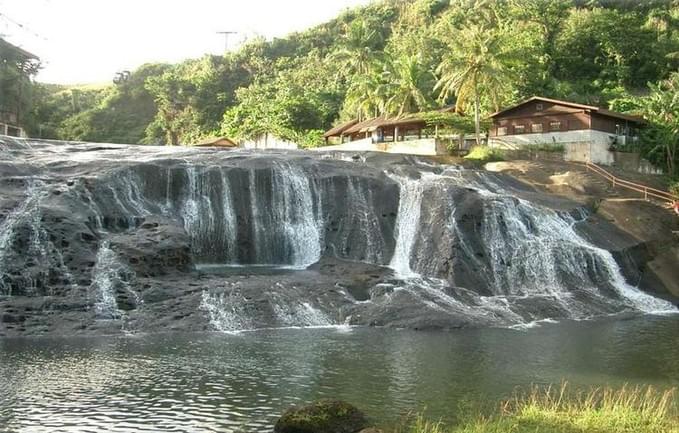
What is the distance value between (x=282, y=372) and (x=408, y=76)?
172 feet

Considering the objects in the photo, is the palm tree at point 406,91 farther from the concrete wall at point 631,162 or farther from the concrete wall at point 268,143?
the concrete wall at point 631,162

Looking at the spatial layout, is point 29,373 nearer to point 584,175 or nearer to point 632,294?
point 632,294

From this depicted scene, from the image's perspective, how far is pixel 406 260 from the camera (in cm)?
3522

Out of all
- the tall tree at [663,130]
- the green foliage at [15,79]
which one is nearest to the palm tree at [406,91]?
the tall tree at [663,130]

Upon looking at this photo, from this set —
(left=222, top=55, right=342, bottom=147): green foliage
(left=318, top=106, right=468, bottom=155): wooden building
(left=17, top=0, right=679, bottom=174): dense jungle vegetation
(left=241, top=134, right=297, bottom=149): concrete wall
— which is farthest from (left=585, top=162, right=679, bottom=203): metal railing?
(left=241, top=134, right=297, bottom=149): concrete wall

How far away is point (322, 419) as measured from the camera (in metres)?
12.5

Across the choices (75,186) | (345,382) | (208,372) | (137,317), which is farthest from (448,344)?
(75,186)

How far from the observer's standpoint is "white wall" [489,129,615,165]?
174 ft

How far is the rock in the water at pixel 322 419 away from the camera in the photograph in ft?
40.9

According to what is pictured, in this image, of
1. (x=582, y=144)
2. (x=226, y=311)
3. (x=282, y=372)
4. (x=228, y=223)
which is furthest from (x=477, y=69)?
(x=282, y=372)

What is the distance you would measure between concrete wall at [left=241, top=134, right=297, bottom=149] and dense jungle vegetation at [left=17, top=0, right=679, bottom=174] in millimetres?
722

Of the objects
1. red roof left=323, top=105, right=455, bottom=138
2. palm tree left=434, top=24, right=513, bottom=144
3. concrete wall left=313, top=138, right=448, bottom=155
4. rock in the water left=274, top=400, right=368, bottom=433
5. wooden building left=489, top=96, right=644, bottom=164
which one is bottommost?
rock in the water left=274, top=400, right=368, bottom=433

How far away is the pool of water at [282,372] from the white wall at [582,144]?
29517 millimetres

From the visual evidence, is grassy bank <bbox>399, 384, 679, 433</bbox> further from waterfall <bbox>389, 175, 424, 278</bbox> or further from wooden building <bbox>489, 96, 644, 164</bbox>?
wooden building <bbox>489, 96, 644, 164</bbox>
